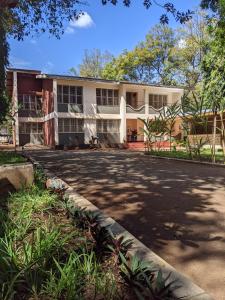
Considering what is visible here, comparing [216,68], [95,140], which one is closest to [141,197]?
A: [216,68]

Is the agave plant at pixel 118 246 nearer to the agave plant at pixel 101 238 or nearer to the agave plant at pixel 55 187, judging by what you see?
the agave plant at pixel 101 238

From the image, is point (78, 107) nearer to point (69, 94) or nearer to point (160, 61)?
point (69, 94)

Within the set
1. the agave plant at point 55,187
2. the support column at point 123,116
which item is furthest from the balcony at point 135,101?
the agave plant at point 55,187

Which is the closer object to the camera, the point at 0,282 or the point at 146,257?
the point at 0,282

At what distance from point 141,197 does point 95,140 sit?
23686 millimetres

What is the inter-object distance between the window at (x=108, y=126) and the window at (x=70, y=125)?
188cm

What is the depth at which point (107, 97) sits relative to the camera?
103ft

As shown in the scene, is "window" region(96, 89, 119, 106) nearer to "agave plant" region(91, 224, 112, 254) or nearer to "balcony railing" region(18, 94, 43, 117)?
"balcony railing" region(18, 94, 43, 117)

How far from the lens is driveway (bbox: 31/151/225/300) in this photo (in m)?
3.44

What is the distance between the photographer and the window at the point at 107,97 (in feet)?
102

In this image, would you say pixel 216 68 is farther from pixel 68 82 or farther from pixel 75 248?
pixel 68 82

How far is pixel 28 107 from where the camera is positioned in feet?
110

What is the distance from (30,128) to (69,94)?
6925 millimetres

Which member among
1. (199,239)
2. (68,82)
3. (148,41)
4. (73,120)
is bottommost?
(199,239)
